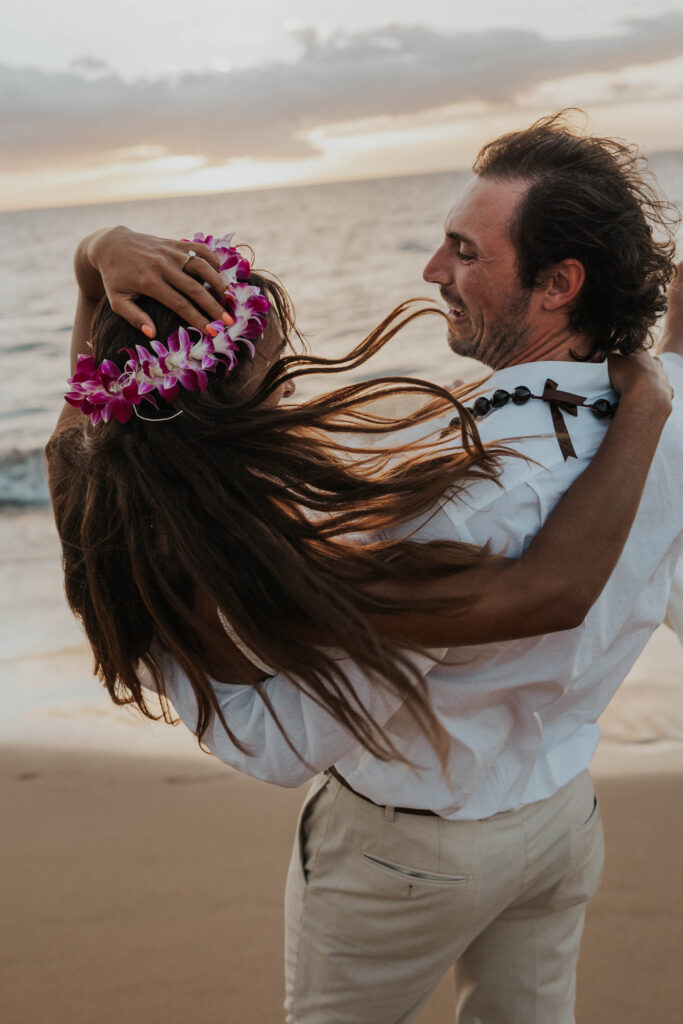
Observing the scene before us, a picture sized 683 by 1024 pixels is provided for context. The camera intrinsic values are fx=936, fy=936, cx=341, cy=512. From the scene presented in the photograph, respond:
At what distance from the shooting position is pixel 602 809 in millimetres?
4031

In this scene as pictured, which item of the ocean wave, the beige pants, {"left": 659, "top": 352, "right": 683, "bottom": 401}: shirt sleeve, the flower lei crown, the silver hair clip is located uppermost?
the flower lei crown

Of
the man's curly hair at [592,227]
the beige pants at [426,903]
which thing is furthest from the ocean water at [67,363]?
the man's curly hair at [592,227]

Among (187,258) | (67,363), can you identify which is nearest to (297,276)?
(67,363)

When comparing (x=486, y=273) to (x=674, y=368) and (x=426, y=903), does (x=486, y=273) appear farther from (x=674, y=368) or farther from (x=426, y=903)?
(x=426, y=903)

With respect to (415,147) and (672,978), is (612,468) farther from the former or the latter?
(415,147)

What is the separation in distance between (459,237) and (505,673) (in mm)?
864

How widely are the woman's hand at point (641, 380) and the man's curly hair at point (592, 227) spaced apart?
0.37ft

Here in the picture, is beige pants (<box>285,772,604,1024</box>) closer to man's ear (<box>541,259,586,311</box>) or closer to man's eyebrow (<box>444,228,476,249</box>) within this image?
man's ear (<box>541,259,586,311</box>)

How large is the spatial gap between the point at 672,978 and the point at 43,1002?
2119mm

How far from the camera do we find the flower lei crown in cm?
146

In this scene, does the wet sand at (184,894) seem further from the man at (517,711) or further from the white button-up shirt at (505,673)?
the white button-up shirt at (505,673)

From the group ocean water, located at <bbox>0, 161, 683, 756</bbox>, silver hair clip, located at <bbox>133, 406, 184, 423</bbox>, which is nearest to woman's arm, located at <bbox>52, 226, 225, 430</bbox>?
silver hair clip, located at <bbox>133, 406, 184, 423</bbox>

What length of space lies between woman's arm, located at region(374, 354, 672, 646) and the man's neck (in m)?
0.38

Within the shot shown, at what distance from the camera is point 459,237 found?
6.05 feet
